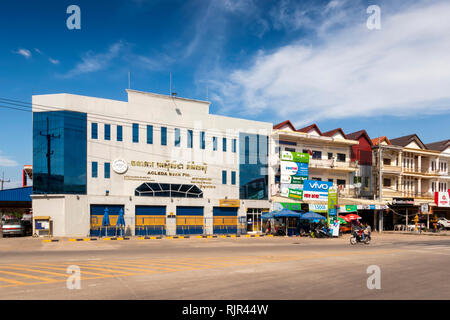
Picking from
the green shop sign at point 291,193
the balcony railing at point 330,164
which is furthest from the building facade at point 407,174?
the green shop sign at point 291,193

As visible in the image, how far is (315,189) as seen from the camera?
43.5 meters

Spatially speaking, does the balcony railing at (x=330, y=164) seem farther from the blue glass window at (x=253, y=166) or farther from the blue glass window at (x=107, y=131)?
the blue glass window at (x=107, y=131)

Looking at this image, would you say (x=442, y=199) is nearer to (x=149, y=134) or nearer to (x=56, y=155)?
(x=149, y=134)

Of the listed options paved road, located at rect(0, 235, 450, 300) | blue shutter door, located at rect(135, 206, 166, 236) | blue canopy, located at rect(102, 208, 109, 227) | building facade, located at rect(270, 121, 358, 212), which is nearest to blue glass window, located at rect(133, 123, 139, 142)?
blue shutter door, located at rect(135, 206, 166, 236)

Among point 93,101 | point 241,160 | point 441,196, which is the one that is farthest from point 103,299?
point 441,196

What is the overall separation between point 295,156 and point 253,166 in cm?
511

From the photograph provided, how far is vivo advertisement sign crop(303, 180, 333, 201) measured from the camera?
141ft

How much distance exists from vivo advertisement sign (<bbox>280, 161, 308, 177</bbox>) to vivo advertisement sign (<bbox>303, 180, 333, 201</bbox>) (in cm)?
151

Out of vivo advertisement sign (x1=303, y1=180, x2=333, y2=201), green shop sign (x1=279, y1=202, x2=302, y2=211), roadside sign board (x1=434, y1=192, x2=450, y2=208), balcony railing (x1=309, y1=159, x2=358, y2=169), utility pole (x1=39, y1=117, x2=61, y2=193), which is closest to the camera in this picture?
utility pole (x1=39, y1=117, x2=61, y2=193)

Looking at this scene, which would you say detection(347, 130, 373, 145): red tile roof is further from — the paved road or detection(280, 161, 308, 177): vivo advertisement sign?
the paved road

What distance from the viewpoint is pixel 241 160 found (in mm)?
42562

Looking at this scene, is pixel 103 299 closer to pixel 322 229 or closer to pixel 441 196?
pixel 322 229

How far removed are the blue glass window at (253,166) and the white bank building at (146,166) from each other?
0.11m
